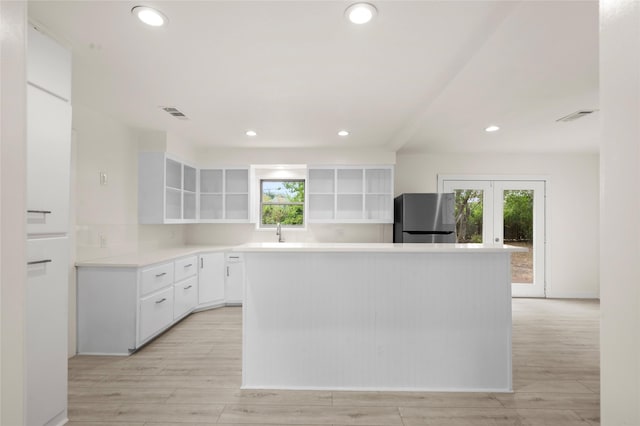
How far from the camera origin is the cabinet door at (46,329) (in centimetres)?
171

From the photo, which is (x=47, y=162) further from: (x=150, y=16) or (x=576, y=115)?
(x=576, y=115)

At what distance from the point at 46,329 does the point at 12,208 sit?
1415 mm

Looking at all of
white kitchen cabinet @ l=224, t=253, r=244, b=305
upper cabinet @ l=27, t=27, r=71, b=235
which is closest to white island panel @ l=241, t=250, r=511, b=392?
upper cabinet @ l=27, t=27, r=71, b=235

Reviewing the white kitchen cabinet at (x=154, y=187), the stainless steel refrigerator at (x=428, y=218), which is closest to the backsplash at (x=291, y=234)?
the stainless steel refrigerator at (x=428, y=218)

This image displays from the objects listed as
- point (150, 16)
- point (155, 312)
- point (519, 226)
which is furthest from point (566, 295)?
point (150, 16)

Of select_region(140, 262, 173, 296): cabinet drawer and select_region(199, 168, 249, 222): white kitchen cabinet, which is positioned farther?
select_region(199, 168, 249, 222): white kitchen cabinet

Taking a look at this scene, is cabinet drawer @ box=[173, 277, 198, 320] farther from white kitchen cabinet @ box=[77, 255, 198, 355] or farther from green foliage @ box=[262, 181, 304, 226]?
green foliage @ box=[262, 181, 304, 226]

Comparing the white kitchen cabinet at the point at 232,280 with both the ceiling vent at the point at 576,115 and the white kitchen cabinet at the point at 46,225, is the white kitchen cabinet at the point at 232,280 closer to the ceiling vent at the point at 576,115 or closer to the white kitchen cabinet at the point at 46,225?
the white kitchen cabinet at the point at 46,225

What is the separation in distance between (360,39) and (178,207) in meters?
3.51

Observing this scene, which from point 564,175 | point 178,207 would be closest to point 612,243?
point 178,207

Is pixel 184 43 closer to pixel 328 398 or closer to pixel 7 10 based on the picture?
pixel 7 10

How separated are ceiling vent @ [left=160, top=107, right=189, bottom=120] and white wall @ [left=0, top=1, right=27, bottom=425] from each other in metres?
2.49

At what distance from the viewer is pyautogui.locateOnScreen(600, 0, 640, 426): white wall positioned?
0.60 meters

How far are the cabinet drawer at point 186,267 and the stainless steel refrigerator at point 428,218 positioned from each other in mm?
2846
